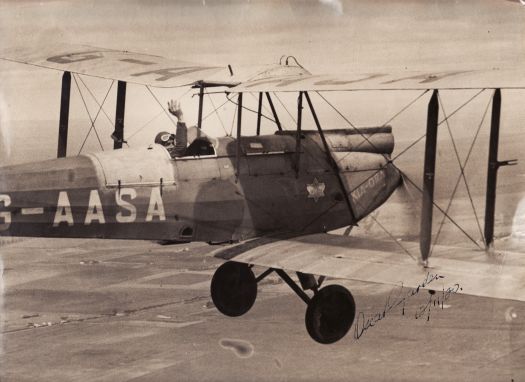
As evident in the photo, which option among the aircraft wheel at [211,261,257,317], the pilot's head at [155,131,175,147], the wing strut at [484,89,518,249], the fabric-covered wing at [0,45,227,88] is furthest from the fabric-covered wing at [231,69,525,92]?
the aircraft wheel at [211,261,257,317]

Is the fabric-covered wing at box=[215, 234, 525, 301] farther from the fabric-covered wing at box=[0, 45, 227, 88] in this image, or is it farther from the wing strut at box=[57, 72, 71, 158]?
the wing strut at box=[57, 72, 71, 158]

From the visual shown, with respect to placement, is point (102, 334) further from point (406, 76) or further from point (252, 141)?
point (406, 76)

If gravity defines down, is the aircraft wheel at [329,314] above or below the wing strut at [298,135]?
below

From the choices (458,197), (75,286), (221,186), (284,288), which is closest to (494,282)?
(221,186)

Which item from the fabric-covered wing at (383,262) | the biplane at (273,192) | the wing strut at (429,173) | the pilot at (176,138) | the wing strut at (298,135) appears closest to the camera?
the fabric-covered wing at (383,262)

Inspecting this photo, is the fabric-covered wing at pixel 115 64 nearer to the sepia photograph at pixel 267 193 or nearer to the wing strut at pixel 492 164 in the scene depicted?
the sepia photograph at pixel 267 193

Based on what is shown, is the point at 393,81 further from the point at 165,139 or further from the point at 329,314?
the point at 165,139
